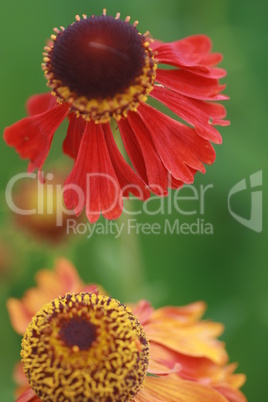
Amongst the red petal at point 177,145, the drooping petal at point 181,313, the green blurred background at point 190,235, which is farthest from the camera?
the green blurred background at point 190,235

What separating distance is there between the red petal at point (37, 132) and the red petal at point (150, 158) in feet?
0.32

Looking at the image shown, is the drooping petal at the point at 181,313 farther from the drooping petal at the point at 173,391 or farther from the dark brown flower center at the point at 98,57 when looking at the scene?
the dark brown flower center at the point at 98,57

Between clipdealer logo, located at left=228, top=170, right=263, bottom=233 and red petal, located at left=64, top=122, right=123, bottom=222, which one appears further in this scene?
clipdealer logo, located at left=228, top=170, right=263, bottom=233

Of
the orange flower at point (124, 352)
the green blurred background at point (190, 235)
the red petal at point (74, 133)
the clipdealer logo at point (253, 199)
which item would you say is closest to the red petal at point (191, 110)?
the red petal at point (74, 133)

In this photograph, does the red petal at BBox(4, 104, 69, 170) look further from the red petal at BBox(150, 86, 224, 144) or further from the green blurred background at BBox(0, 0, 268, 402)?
the green blurred background at BBox(0, 0, 268, 402)

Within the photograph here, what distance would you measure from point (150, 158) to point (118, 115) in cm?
7

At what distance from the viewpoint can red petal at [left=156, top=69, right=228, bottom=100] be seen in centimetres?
92

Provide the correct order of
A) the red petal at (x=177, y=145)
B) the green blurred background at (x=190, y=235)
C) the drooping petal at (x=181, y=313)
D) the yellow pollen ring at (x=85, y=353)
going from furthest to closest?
the green blurred background at (x=190, y=235), the drooping petal at (x=181, y=313), the red petal at (x=177, y=145), the yellow pollen ring at (x=85, y=353)

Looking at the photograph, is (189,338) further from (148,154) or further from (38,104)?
(38,104)

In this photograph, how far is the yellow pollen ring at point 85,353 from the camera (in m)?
0.75

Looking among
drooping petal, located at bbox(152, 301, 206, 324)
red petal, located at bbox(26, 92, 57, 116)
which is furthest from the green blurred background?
red petal, located at bbox(26, 92, 57, 116)

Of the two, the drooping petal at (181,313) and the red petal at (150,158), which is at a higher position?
the red petal at (150,158)

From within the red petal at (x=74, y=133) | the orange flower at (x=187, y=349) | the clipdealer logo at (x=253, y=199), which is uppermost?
the red petal at (x=74, y=133)

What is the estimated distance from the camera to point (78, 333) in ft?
2.50
